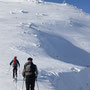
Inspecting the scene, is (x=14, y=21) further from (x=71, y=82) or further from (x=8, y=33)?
(x=71, y=82)

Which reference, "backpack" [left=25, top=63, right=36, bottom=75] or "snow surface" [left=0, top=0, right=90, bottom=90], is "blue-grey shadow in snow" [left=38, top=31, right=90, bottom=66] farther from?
"backpack" [left=25, top=63, right=36, bottom=75]

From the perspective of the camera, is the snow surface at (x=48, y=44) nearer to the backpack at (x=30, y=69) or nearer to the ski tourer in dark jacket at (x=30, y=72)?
the ski tourer in dark jacket at (x=30, y=72)

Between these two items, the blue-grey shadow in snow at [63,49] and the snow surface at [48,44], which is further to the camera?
the blue-grey shadow in snow at [63,49]

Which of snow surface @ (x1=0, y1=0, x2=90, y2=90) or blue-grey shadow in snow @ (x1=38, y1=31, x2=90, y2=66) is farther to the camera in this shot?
blue-grey shadow in snow @ (x1=38, y1=31, x2=90, y2=66)

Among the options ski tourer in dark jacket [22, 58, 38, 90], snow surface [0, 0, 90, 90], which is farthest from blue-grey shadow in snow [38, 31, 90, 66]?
ski tourer in dark jacket [22, 58, 38, 90]

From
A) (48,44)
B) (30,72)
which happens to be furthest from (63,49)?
(30,72)

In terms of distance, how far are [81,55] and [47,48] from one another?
9.59m

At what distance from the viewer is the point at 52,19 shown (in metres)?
73.8

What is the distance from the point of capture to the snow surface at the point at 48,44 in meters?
29.1

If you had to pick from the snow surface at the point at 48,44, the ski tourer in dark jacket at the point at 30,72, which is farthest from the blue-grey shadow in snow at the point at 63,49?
the ski tourer in dark jacket at the point at 30,72

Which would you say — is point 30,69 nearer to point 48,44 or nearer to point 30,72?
point 30,72

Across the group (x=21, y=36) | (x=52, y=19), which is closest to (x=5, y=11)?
(x=52, y=19)

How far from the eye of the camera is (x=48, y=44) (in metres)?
50.9

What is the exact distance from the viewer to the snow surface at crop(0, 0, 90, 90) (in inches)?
1145
